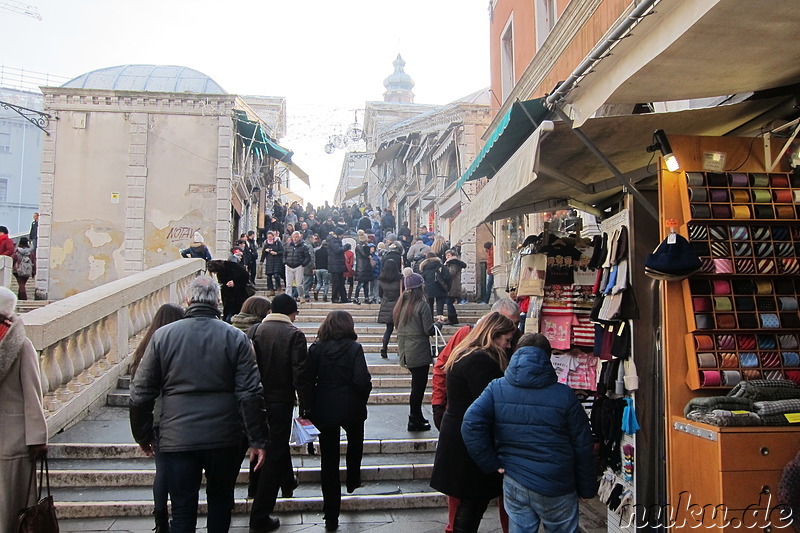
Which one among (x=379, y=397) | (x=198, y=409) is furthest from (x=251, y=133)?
(x=198, y=409)

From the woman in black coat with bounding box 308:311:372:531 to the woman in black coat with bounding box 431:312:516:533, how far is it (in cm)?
106

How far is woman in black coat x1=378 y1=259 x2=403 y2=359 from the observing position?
10.1 meters

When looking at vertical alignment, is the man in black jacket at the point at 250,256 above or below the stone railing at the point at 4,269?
above

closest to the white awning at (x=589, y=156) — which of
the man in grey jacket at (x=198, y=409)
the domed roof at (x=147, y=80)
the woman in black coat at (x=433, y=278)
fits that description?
the man in grey jacket at (x=198, y=409)

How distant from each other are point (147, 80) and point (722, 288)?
22557mm

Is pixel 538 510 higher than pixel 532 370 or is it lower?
lower

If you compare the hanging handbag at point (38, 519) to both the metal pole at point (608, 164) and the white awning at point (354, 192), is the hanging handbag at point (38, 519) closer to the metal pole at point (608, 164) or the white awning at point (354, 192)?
the metal pole at point (608, 164)

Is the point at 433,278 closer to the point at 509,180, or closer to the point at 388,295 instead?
the point at 388,295

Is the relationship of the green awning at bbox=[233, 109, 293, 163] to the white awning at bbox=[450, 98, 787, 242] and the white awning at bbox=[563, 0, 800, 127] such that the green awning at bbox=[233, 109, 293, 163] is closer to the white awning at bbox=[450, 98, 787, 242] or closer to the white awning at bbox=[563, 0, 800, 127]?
the white awning at bbox=[450, 98, 787, 242]

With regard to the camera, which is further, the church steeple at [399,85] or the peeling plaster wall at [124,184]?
the church steeple at [399,85]

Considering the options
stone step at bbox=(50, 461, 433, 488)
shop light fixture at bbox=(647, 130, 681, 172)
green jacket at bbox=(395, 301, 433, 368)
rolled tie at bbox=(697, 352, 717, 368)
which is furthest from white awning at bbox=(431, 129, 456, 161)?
rolled tie at bbox=(697, 352, 717, 368)

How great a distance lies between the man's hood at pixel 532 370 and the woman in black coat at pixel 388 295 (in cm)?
649

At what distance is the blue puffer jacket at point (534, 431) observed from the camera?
3.47 m

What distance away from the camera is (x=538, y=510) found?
3543mm
